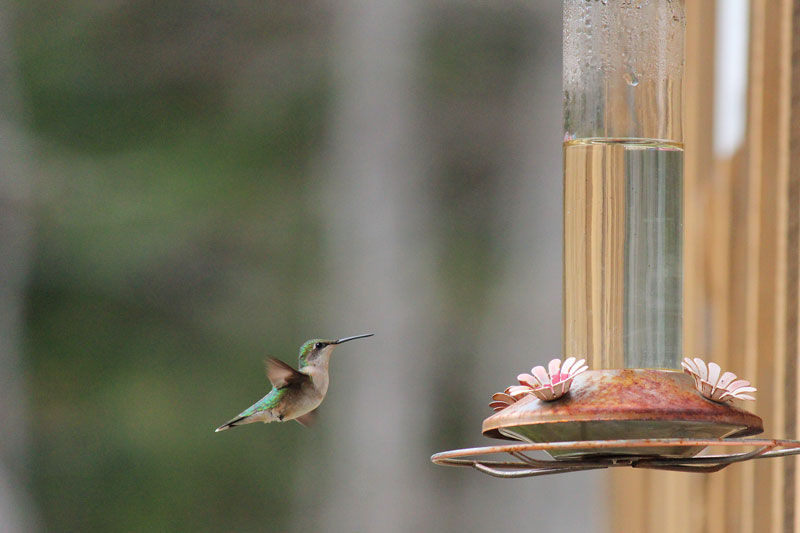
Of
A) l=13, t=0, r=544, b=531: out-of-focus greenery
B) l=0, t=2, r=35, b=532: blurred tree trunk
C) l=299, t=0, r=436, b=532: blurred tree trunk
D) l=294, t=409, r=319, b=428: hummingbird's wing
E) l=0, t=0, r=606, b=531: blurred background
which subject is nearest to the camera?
l=294, t=409, r=319, b=428: hummingbird's wing

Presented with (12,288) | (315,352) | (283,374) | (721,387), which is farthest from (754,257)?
(12,288)

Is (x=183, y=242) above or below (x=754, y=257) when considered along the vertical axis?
below

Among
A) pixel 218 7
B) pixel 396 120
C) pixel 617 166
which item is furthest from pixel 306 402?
pixel 218 7

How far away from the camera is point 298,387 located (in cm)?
267

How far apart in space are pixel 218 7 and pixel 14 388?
348cm

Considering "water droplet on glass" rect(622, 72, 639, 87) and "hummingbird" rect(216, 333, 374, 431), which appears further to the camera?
"hummingbird" rect(216, 333, 374, 431)

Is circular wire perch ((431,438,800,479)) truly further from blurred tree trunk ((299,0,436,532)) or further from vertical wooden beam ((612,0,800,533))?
blurred tree trunk ((299,0,436,532))

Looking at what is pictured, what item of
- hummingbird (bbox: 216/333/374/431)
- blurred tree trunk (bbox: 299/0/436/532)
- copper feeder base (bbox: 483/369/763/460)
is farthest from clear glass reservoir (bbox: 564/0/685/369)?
blurred tree trunk (bbox: 299/0/436/532)

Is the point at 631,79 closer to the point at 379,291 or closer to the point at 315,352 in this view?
the point at 315,352

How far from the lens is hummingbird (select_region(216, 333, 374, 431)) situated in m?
2.63

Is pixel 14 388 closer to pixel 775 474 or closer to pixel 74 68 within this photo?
pixel 74 68

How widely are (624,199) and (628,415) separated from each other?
428 mm

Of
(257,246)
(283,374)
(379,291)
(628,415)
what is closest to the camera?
(628,415)

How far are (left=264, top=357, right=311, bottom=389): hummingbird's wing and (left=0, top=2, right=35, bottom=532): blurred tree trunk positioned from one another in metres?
7.39
